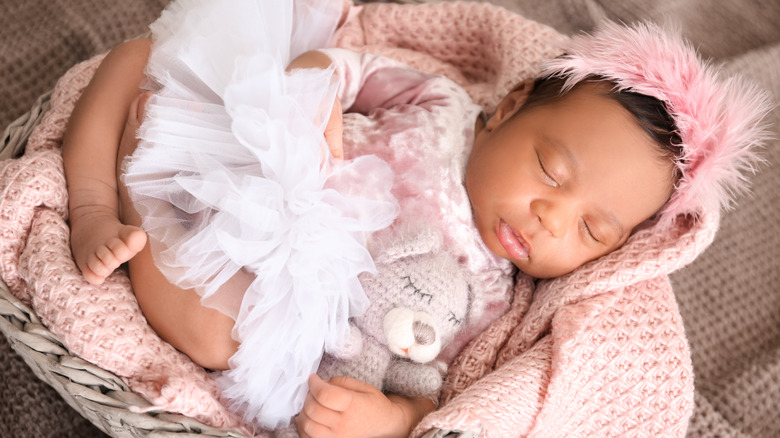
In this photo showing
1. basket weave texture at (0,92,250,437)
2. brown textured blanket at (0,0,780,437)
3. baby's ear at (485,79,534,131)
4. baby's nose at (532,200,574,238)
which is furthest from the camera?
brown textured blanket at (0,0,780,437)

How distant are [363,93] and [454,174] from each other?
1.04 ft

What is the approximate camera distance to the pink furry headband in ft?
3.82

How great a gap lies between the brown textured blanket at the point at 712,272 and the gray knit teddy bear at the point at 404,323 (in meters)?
0.63

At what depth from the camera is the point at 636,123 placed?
46.1 inches

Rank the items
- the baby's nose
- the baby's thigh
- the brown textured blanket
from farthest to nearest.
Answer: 1. the brown textured blanket
2. the baby's nose
3. the baby's thigh

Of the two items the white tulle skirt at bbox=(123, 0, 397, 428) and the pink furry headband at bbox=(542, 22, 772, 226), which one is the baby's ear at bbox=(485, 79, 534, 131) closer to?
the pink furry headband at bbox=(542, 22, 772, 226)

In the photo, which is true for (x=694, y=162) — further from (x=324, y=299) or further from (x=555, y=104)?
(x=324, y=299)


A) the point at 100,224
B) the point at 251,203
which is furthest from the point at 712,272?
the point at 100,224

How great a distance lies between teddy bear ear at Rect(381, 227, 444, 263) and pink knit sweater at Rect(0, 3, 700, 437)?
22cm

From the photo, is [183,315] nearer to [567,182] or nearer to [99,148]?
[99,148]

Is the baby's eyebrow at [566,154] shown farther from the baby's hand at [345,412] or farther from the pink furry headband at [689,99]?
the baby's hand at [345,412]

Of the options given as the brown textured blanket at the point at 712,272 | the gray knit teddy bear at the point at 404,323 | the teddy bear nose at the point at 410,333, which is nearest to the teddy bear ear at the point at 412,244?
the gray knit teddy bear at the point at 404,323

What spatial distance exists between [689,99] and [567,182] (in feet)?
0.88

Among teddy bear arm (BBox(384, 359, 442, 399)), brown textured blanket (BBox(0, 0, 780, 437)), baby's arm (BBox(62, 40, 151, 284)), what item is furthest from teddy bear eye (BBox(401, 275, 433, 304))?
brown textured blanket (BBox(0, 0, 780, 437))
